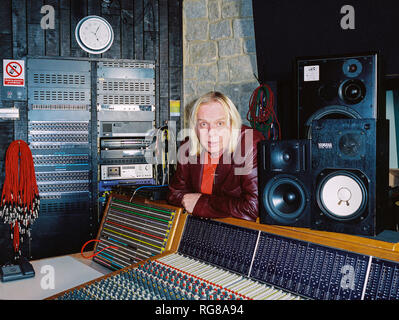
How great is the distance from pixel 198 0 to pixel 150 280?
3.14 m

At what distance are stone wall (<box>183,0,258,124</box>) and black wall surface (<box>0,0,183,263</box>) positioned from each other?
12cm

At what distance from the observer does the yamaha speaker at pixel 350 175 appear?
127 cm

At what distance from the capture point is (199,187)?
7.15 ft

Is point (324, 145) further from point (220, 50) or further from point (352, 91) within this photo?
point (220, 50)

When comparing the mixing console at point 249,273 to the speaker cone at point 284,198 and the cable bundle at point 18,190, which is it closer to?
the speaker cone at point 284,198

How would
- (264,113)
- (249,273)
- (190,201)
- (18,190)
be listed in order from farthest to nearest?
(18,190) → (264,113) → (190,201) → (249,273)

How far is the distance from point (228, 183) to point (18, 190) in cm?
226

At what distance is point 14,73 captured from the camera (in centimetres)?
343

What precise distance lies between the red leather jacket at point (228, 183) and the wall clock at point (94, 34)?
189 cm

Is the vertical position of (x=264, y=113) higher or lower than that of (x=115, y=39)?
lower

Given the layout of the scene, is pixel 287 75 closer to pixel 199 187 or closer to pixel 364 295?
pixel 199 187

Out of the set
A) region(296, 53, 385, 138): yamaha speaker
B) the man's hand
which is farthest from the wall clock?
the man's hand

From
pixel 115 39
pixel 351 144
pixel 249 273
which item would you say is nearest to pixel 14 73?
pixel 115 39
